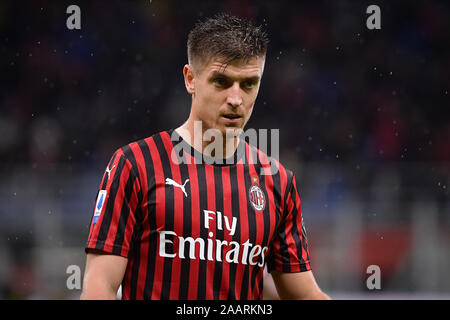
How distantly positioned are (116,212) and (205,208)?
14.2 inches

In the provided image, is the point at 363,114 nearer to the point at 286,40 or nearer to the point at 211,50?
the point at 286,40

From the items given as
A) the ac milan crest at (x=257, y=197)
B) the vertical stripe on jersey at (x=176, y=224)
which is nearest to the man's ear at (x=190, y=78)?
the vertical stripe on jersey at (x=176, y=224)

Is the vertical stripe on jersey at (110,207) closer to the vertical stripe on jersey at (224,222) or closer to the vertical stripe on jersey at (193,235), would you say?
the vertical stripe on jersey at (193,235)

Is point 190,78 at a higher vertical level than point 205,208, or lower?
higher

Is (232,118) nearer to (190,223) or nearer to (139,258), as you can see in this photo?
(190,223)

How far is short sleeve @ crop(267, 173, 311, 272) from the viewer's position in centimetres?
272

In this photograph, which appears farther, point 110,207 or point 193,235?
point 193,235

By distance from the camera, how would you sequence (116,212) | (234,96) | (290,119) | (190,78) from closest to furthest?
(116,212), (234,96), (190,78), (290,119)

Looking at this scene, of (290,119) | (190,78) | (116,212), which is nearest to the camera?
(116,212)

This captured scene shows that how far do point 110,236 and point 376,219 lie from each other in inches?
155

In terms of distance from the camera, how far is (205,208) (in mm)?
2574

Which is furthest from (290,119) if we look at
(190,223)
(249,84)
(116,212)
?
(116,212)

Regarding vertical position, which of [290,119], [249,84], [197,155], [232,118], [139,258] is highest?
[290,119]

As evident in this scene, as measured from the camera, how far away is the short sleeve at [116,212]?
2.37 metres
